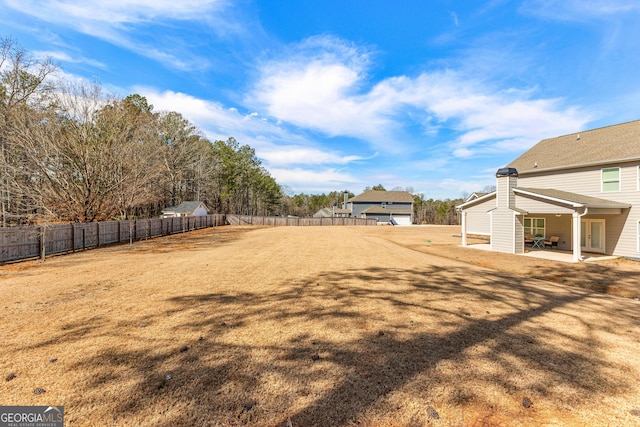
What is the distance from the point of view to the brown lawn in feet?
8.12

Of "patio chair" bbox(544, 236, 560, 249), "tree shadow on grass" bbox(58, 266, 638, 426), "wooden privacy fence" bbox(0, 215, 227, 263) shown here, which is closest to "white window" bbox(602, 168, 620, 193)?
"patio chair" bbox(544, 236, 560, 249)

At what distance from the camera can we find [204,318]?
4.59m

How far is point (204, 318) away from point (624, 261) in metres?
17.3

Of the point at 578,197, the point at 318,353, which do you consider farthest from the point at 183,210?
the point at 578,197

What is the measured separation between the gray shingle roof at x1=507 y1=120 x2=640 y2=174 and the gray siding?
1.58ft

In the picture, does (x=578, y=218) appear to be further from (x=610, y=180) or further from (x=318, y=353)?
(x=318, y=353)

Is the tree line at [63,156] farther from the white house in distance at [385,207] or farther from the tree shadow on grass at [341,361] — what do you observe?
the white house in distance at [385,207]

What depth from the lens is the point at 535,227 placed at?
16.9 m

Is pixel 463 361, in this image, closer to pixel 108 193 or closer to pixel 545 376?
pixel 545 376

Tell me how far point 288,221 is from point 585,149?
37758 millimetres

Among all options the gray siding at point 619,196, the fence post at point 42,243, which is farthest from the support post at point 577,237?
the fence post at point 42,243

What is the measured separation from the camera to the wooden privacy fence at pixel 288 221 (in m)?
43.0

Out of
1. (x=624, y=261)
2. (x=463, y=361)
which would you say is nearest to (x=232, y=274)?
(x=463, y=361)

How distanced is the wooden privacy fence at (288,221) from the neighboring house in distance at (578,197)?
31771mm
